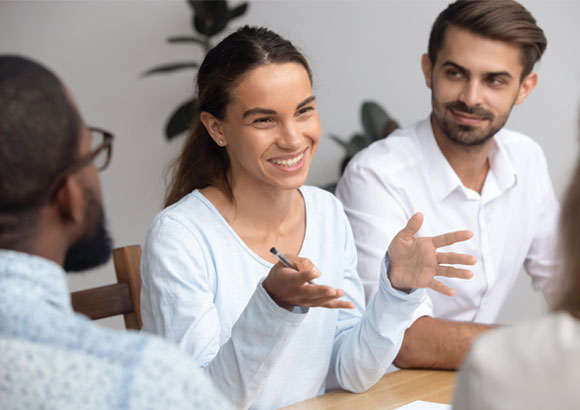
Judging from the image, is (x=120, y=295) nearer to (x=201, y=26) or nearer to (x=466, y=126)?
(x=466, y=126)

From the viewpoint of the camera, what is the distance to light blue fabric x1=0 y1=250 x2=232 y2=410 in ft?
2.28

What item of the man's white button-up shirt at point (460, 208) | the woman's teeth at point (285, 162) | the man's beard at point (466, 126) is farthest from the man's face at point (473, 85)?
the woman's teeth at point (285, 162)

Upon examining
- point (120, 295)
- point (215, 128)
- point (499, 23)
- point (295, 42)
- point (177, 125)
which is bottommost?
point (177, 125)

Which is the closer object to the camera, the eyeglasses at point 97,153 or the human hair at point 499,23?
the eyeglasses at point 97,153

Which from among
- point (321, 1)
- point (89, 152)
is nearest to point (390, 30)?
point (321, 1)

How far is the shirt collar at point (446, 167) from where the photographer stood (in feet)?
6.73

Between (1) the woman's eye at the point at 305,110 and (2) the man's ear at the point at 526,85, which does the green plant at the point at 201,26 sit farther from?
A: (1) the woman's eye at the point at 305,110

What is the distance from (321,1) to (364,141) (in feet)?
2.65

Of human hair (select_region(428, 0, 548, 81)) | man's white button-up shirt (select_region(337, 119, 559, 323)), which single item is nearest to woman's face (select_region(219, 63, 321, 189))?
man's white button-up shirt (select_region(337, 119, 559, 323))

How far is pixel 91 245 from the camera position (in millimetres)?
852

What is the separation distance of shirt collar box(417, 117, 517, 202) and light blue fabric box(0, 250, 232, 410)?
4.65ft

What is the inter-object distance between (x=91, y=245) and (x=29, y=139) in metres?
0.17

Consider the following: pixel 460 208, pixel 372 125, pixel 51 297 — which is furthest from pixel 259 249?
pixel 372 125

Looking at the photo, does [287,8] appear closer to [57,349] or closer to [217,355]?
[217,355]
